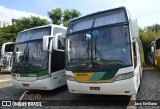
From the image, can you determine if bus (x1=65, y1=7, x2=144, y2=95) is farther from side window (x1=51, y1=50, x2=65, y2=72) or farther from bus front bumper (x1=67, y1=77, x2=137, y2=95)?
side window (x1=51, y1=50, x2=65, y2=72)

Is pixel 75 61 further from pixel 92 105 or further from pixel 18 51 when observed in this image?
pixel 18 51

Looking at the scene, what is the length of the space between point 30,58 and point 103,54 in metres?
3.59

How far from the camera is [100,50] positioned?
24.3ft

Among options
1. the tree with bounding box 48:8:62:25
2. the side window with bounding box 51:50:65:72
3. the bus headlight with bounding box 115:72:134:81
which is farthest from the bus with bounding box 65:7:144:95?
the tree with bounding box 48:8:62:25

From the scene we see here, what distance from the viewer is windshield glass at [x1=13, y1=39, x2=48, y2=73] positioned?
9.29 metres

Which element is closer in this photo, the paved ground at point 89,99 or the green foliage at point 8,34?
the paved ground at point 89,99

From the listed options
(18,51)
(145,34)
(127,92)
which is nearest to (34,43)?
(18,51)

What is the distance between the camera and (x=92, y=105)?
7.71 metres

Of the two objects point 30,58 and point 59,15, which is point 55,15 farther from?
point 30,58

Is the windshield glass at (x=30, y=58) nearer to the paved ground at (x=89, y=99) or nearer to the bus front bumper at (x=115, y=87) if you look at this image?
the paved ground at (x=89, y=99)

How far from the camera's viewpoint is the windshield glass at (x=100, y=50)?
23.1ft

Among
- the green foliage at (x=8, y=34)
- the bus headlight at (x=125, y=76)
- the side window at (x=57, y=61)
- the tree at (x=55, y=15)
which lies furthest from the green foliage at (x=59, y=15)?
the bus headlight at (x=125, y=76)

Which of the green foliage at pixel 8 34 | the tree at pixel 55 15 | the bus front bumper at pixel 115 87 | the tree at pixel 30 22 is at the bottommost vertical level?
the bus front bumper at pixel 115 87

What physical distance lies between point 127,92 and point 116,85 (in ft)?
1.30
